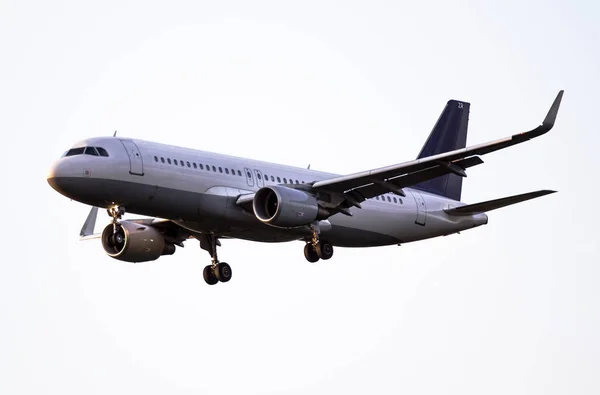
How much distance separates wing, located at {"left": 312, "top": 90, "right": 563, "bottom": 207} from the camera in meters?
49.9

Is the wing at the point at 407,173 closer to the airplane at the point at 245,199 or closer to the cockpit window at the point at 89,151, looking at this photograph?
the airplane at the point at 245,199

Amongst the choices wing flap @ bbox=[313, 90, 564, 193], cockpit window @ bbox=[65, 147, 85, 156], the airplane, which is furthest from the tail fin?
cockpit window @ bbox=[65, 147, 85, 156]

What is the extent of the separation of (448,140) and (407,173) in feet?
41.4

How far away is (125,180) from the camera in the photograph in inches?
2025

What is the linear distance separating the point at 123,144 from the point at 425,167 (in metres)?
11.1

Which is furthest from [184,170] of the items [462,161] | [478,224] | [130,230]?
[478,224]

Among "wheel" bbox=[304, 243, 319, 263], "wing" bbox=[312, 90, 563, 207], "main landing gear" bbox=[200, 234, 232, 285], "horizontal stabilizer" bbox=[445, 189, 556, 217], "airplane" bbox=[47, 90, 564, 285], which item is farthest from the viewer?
"main landing gear" bbox=[200, 234, 232, 285]

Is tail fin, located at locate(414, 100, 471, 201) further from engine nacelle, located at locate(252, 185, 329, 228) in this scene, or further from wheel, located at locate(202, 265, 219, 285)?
engine nacelle, located at locate(252, 185, 329, 228)

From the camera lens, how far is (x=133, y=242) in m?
57.0

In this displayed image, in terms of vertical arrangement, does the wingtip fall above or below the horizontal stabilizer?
below

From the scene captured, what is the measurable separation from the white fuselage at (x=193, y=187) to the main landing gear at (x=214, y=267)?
2.08 meters

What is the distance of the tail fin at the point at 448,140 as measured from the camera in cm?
6419

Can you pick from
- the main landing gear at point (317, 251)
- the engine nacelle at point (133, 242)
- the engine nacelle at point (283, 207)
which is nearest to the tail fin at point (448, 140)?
the main landing gear at point (317, 251)

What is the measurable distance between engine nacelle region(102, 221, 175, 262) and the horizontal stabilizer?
42.4ft
